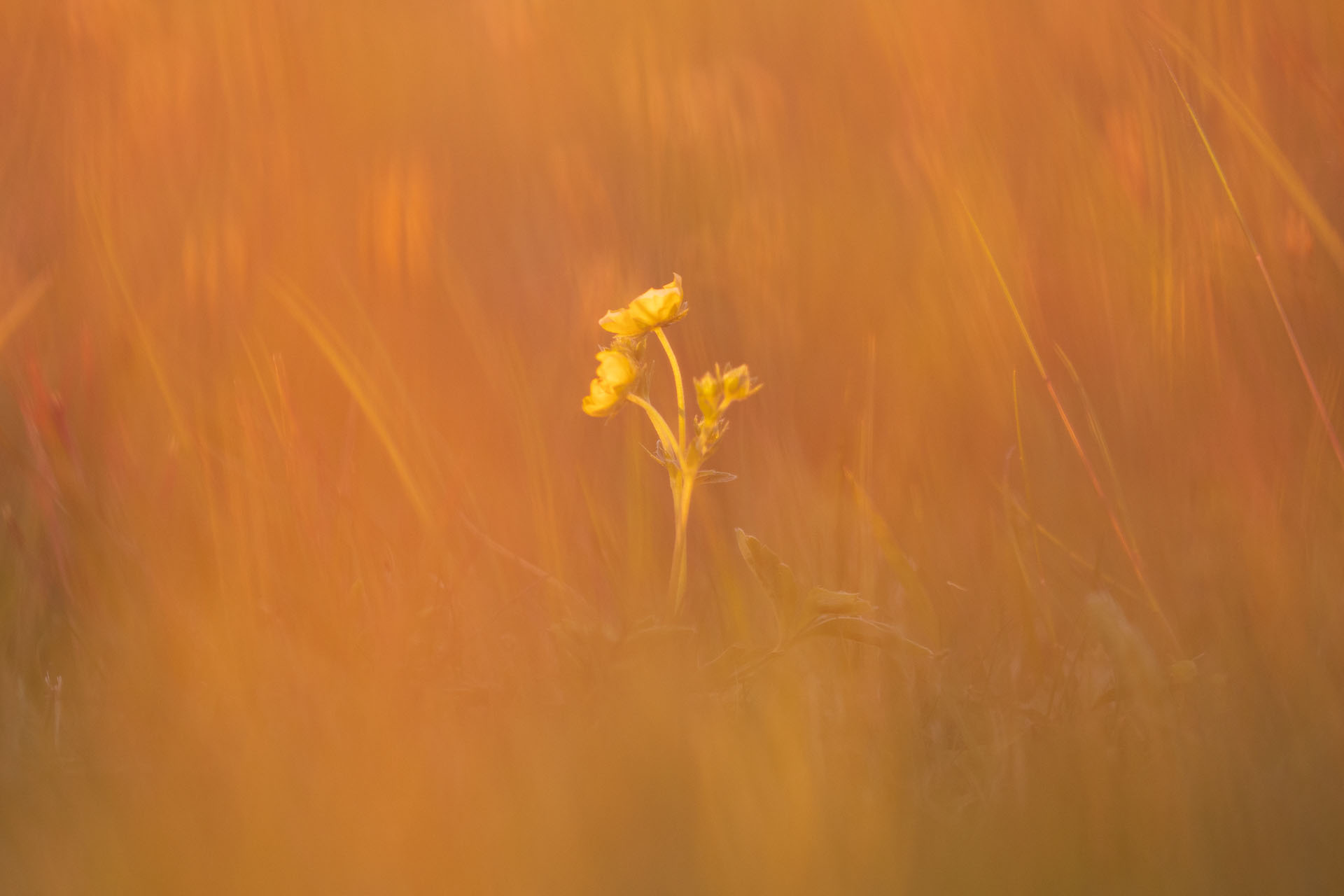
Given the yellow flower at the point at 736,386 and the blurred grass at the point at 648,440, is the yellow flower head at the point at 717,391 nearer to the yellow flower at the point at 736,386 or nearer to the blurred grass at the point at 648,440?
the yellow flower at the point at 736,386

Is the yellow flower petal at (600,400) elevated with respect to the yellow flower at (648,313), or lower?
lower

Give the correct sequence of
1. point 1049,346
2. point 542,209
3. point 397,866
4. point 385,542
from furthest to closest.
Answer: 1. point 542,209
2. point 1049,346
3. point 385,542
4. point 397,866

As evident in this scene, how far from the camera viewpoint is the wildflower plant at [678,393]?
941 millimetres

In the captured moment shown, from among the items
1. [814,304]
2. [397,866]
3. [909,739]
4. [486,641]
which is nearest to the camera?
[397,866]

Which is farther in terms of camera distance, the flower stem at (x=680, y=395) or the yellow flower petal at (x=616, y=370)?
the yellow flower petal at (x=616, y=370)

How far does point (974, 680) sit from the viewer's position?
2.85ft

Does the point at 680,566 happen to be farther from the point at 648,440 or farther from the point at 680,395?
the point at 648,440

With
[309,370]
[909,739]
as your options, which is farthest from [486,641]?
[309,370]

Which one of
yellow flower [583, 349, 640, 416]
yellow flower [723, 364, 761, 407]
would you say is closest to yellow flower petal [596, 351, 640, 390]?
yellow flower [583, 349, 640, 416]

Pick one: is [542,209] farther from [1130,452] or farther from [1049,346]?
[1130,452]

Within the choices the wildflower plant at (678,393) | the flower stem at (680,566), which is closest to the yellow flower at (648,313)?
the wildflower plant at (678,393)

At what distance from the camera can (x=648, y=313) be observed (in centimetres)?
99

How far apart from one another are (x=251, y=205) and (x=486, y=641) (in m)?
0.82

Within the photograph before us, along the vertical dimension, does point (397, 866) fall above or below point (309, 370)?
below
